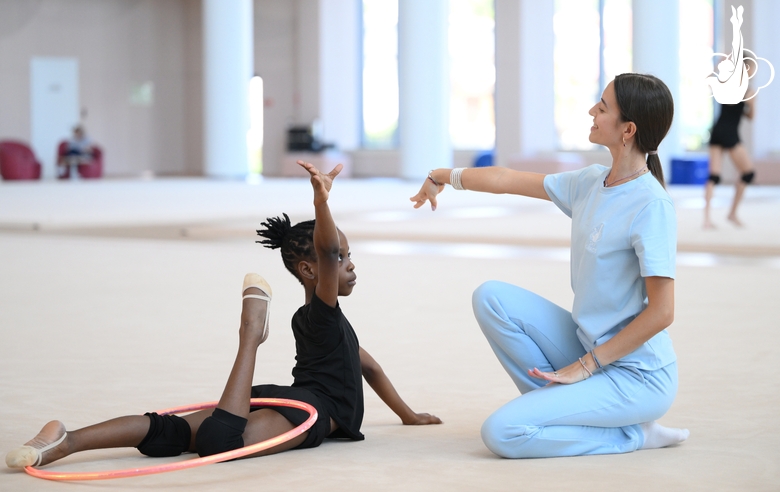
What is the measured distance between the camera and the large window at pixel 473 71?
76.1ft

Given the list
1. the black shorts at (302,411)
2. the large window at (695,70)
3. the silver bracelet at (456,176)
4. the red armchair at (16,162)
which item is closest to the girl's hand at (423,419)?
the black shorts at (302,411)

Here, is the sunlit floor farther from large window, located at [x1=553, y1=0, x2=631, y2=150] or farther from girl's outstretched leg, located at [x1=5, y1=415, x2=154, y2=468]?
large window, located at [x1=553, y1=0, x2=631, y2=150]

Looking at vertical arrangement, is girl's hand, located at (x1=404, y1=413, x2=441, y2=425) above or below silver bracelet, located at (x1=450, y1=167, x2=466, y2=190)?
below

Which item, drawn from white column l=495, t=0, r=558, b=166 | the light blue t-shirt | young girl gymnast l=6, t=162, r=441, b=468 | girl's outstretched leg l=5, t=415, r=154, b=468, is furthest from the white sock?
white column l=495, t=0, r=558, b=166

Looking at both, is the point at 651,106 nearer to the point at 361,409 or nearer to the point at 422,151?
the point at 361,409

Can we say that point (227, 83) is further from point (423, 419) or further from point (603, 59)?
point (423, 419)

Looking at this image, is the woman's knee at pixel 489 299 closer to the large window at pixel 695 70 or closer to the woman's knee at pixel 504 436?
the woman's knee at pixel 504 436

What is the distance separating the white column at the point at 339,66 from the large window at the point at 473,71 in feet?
9.85

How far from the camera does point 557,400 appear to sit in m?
2.71

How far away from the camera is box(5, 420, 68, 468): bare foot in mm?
2520

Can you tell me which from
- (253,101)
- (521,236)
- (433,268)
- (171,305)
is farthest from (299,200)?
(253,101)

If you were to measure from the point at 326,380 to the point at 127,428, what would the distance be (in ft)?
1.86

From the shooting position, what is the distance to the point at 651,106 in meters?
2.65

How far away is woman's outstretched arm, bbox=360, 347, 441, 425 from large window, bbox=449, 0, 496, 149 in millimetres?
20545
